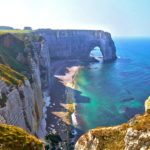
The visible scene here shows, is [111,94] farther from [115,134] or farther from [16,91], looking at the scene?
[115,134]

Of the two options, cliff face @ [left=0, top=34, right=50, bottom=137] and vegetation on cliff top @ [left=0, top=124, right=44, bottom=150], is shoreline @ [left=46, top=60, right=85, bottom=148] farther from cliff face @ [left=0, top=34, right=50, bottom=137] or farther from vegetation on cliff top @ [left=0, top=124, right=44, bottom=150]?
vegetation on cliff top @ [left=0, top=124, right=44, bottom=150]

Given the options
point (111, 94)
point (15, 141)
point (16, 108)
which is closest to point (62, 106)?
point (111, 94)

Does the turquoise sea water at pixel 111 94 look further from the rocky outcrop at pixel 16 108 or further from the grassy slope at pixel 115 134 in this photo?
the grassy slope at pixel 115 134

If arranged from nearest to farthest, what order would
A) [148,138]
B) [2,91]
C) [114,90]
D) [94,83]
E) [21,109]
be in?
[148,138]
[2,91]
[21,109]
[114,90]
[94,83]

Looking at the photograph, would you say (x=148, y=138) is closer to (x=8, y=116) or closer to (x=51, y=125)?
(x=8, y=116)

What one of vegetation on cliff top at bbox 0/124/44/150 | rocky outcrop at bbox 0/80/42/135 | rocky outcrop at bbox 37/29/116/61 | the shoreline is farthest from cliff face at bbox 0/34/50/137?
rocky outcrop at bbox 37/29/116/61

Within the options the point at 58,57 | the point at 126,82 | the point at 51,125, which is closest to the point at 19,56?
the point at 51,125
